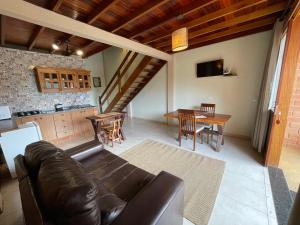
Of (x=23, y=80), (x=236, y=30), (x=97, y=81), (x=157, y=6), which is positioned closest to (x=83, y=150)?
(x=157, y=6)

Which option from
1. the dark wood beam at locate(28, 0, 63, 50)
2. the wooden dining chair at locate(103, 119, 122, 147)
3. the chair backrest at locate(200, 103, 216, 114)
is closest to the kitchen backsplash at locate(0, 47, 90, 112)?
the dark wood beam at locate(28, 0, 63, 50)

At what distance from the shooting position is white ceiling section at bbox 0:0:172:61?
1.68m

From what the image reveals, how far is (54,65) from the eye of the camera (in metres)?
4.00

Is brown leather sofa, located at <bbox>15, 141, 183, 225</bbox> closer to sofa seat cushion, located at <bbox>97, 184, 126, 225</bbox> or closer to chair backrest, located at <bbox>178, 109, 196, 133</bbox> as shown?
sofa seat cushion, located at <bbox>97, 184, 126, 225</bbox>

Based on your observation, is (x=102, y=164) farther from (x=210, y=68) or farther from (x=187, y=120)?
(x=210, y=68)

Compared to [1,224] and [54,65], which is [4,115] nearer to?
[54,65]

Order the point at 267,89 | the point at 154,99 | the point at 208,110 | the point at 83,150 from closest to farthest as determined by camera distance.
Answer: the point at 83,150
the point at 267,89
the point at 208,110
the point at 154,99

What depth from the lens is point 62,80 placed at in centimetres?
402

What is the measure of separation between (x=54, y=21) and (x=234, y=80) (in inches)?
156

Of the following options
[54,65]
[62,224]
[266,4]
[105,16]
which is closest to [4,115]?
[54,65]

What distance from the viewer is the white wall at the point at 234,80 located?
319 centimetres

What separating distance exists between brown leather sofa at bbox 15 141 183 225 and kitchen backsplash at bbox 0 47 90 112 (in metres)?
3.05

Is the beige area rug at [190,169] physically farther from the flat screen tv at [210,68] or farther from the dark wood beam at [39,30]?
the dark wood beam at [39,30]

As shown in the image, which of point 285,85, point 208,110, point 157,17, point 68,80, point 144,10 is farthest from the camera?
point 68,80
